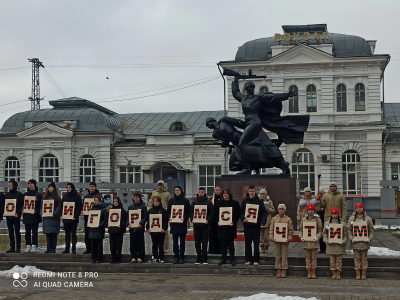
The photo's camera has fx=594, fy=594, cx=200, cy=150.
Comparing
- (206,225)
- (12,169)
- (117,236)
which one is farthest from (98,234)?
(12,169)

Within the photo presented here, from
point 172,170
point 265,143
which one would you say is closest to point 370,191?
point 172,170

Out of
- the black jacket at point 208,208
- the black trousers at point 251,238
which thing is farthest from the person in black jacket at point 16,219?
the black trousers at point 251,238

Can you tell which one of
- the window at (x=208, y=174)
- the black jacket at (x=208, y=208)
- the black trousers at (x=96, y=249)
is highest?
the window at (x=208, y=174)

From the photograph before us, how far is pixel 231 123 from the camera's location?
18.9 m

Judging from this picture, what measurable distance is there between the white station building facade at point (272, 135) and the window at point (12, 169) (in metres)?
0.07

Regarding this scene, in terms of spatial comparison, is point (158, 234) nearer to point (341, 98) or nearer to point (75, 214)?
point (75, 214)

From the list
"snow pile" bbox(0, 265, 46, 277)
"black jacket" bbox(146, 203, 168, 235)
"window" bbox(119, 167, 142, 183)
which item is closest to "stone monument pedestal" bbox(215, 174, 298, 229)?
"black jacket" bbox(146, 203, 168, 235)

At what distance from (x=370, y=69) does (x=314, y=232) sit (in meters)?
30.3

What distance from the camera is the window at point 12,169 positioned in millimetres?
43438

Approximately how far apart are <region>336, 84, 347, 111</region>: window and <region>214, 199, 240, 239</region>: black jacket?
29291mm

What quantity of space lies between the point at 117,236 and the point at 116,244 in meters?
0.22

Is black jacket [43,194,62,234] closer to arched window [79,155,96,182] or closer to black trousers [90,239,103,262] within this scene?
black trousers [90,239,103,262]

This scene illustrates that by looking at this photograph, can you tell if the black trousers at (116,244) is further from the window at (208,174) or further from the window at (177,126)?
the window at (177,126)

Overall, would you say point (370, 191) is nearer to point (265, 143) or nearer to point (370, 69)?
point (370, 69)
